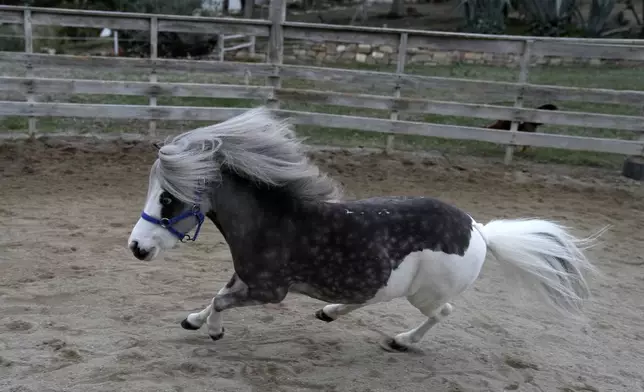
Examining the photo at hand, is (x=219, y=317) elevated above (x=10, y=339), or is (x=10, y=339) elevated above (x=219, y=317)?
(x=219, y=317)

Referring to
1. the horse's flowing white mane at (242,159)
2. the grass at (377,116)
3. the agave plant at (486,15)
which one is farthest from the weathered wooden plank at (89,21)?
the agave plant at (486,15)

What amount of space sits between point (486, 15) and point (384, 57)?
414 centimetres

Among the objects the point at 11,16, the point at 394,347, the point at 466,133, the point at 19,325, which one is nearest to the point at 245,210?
the point at 394,347

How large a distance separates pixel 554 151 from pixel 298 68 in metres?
3.98

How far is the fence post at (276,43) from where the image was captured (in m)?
8.26

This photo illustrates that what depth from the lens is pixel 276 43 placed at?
8.33m

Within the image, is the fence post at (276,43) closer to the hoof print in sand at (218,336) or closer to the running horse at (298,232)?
the running horse at (298,232)

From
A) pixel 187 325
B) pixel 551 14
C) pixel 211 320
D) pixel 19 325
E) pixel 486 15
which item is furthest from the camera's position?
pixel 551 14

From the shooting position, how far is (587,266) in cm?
346

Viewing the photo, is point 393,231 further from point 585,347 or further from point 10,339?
point 10,339

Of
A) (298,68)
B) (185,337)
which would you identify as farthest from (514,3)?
(185,337)

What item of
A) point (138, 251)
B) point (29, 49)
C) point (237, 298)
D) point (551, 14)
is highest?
point (551, 14)

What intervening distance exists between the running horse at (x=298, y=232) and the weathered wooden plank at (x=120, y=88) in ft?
16.7

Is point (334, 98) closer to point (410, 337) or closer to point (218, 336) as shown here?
point (410, 337)
